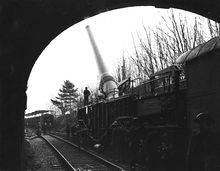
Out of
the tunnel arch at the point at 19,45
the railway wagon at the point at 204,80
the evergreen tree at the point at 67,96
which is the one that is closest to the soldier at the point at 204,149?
the tunnel arch at the point at 19,45

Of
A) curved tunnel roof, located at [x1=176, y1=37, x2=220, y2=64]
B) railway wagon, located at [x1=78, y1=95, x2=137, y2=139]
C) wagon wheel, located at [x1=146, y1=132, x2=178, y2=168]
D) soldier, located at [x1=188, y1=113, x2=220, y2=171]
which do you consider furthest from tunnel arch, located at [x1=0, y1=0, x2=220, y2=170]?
railway wagon, located at [x1=78, y1=95, x2=137, y2=139]

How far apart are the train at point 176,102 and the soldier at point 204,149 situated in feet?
9.93

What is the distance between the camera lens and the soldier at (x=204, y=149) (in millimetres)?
5574

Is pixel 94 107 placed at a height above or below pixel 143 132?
above

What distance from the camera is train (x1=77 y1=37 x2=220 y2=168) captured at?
952 cm

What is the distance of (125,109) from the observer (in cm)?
1673

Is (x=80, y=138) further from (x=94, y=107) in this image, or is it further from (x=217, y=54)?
(x=217, y=54)

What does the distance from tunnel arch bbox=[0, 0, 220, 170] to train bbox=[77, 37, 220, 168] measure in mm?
4026

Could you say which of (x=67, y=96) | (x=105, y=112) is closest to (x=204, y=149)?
(x=105, y=112)

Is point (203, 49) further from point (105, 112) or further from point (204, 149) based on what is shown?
point (105, 112)

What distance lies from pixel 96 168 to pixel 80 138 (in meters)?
10.2

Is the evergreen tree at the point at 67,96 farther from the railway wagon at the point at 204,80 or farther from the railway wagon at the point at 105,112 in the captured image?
the railway wagon at the point at 204,80

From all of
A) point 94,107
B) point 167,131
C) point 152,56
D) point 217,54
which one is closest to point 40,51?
point 217,54

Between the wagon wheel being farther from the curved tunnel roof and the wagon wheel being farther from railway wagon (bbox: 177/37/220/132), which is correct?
the curved tunnel roof
